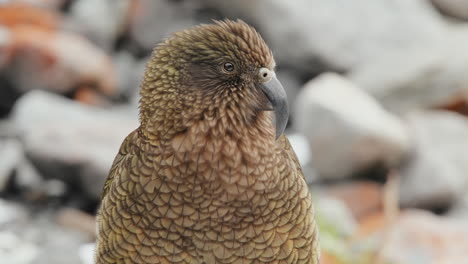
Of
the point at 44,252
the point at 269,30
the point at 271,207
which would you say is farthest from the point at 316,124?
the point at 271,207

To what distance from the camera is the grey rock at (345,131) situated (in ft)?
16.2

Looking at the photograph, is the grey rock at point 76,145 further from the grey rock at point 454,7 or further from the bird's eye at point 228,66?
the grey rock at point 454,7

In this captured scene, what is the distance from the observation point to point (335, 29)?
642cm

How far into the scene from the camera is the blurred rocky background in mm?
4754

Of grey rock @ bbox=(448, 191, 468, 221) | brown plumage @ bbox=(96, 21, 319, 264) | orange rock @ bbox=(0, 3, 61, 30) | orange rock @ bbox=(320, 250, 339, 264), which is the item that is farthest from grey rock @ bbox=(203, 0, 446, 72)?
brown plumage @ bbox=(96, 21, 319, 264)

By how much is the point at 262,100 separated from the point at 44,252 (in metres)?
3.41

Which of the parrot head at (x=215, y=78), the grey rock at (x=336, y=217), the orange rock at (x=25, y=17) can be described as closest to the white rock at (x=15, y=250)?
the grey rock at (x=336, y=217)

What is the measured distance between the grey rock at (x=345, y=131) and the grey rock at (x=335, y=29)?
3.56ft

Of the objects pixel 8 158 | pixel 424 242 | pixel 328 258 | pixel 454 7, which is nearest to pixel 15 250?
pixel 8 158

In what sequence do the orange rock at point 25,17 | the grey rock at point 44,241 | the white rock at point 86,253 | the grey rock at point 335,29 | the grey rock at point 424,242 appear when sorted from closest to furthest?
the grey rock at point 424,242 → the white rock at point 86,253 → the grey rock at point 44,241 → the grey rock at point 335,29 → the orange rock at point 25,17

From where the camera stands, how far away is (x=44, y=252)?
4.77 m

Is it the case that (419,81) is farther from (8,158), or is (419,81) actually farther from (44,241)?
(8,158)

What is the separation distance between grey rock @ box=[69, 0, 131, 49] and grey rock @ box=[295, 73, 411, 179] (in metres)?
2.76

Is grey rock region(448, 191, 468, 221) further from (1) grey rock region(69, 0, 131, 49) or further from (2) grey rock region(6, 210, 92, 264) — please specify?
(1) grey rock region(69, 0, 131, 49)
